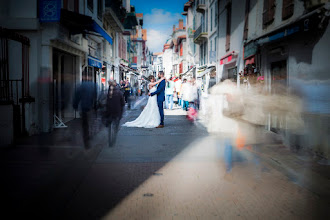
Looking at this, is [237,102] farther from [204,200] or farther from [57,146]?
[204,200]

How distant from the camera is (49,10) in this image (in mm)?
9117

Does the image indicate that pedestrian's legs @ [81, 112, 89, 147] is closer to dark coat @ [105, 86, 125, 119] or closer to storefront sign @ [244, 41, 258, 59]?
dark coat @ [105, 86, 125, 119]

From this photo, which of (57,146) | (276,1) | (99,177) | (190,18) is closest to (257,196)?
(99,177)

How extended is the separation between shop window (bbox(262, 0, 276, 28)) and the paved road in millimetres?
6195

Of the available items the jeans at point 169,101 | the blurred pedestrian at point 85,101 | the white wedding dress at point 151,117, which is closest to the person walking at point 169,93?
the jeans at point 169,101

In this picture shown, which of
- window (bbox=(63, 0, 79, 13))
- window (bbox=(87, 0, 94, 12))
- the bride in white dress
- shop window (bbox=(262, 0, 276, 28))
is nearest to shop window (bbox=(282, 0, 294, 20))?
shop window (bbox=(262, 0, 276, 28))

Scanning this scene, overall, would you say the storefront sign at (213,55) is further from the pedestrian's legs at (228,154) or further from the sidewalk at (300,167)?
the sidewalk at (300,167)

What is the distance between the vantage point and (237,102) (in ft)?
Result: 43.4

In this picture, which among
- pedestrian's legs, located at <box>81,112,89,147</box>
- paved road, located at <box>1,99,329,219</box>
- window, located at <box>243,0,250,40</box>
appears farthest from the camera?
window, located at <box>243,0,250,40</box>

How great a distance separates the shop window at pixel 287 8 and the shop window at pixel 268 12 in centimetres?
101

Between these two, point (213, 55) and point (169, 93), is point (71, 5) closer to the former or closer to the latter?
point (169, 93)

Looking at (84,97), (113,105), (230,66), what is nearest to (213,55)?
(230,66)

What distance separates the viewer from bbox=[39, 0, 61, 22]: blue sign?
9049 millimetres

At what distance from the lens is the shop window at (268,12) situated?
1075 cm
